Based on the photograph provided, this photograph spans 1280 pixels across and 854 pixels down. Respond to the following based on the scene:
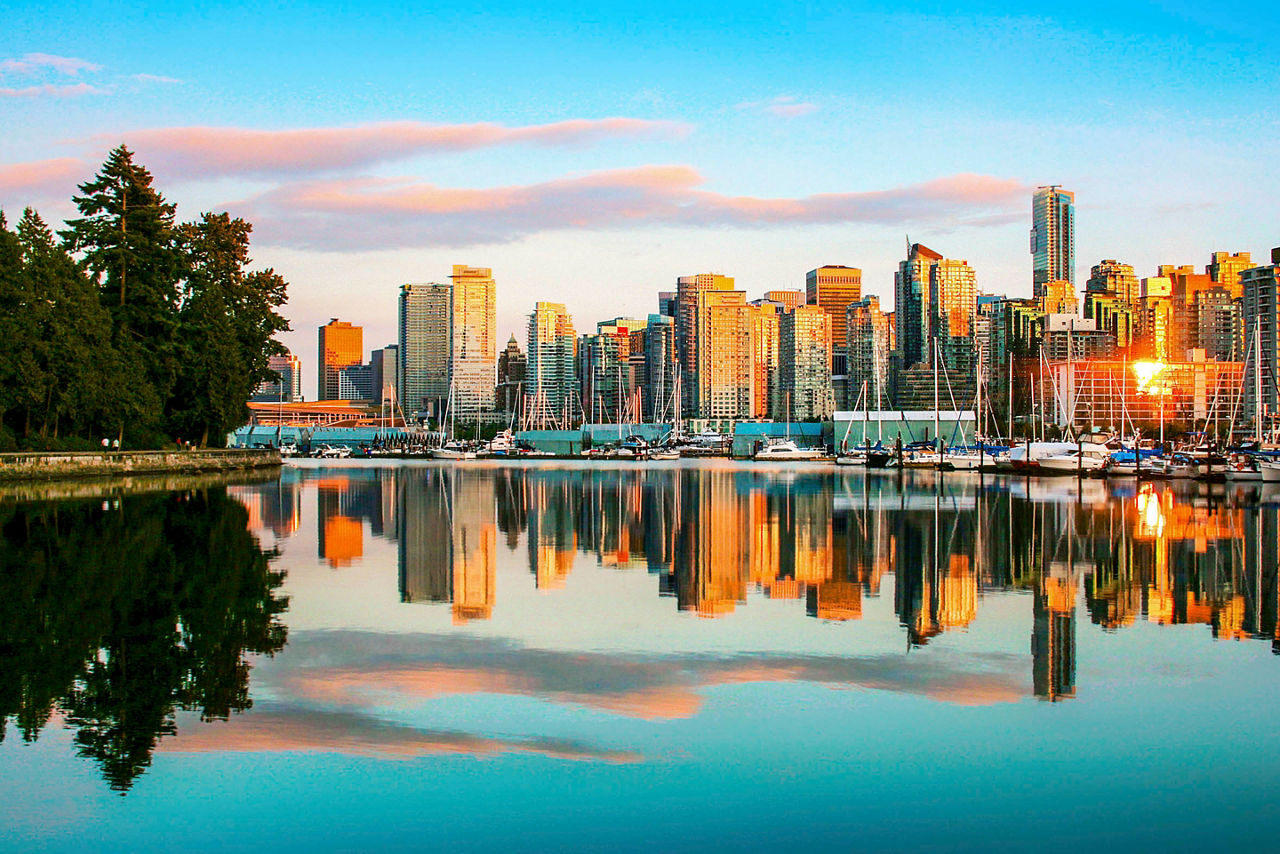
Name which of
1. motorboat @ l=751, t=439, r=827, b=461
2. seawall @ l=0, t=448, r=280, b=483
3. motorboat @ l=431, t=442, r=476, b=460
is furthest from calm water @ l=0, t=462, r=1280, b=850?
motorboat @ l=431, t=442, r=476, b=460

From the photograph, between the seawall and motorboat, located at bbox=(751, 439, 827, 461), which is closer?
the seawall

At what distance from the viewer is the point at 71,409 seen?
189 ft

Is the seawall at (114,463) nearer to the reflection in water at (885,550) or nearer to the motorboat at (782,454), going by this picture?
the reflection in water at (885,550)

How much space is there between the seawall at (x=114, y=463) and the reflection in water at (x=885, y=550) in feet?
29.6

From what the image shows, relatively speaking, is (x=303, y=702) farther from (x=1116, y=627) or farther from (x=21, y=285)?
(x=21, y=285)

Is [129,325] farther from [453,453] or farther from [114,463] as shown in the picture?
[453,453]

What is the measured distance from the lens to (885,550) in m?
27.2

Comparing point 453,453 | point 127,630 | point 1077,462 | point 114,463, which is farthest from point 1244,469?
point 453,453

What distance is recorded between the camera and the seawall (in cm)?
5169

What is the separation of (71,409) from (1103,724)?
183 feet

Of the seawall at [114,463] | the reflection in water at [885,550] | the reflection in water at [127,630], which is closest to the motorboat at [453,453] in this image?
the seawall at [114,463]

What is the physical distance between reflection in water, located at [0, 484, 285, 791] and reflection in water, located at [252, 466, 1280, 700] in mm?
2976

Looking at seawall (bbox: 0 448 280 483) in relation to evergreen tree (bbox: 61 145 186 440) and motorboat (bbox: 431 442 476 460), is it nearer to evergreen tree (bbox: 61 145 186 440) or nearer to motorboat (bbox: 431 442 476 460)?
evergreen tree (bbox: 61 145 186 440)

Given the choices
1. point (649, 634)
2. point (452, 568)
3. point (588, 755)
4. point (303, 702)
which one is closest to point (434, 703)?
point (303, 702)
